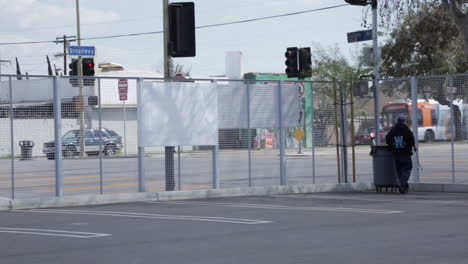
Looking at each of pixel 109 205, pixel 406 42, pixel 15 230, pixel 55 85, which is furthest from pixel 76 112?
pixel 406 42

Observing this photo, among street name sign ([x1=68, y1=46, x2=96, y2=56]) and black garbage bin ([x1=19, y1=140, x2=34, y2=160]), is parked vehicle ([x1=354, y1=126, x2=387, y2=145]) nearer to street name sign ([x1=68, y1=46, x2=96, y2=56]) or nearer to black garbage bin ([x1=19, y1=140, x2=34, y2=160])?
black garbage bin ([x1=19, y1=140, x2=34, y2=160])

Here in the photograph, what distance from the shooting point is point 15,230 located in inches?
516

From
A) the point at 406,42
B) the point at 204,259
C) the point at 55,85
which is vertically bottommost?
the point at 204,259

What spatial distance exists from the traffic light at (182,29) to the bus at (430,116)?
17.1ft

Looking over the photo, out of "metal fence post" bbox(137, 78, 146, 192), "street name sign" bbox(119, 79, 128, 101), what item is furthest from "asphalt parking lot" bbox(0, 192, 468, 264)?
"street name sign" bbox(119, 79, 128, 101)

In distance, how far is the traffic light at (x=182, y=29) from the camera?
19625mm

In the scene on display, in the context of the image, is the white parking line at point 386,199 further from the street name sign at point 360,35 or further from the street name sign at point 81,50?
the street name sign at point 81,50

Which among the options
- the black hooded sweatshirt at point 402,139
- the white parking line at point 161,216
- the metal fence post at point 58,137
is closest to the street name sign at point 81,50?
the metal fence post at point 58,137

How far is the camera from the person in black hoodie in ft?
64.9

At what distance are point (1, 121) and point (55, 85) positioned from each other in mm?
1288

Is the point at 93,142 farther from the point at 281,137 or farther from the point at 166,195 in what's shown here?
the point at 281,137

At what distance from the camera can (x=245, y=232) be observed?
40.9 ft

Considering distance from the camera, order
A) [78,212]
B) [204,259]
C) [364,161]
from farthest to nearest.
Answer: [364,161], [78,212], [204,259]

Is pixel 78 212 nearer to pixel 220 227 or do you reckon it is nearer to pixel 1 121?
pixel 1 121
